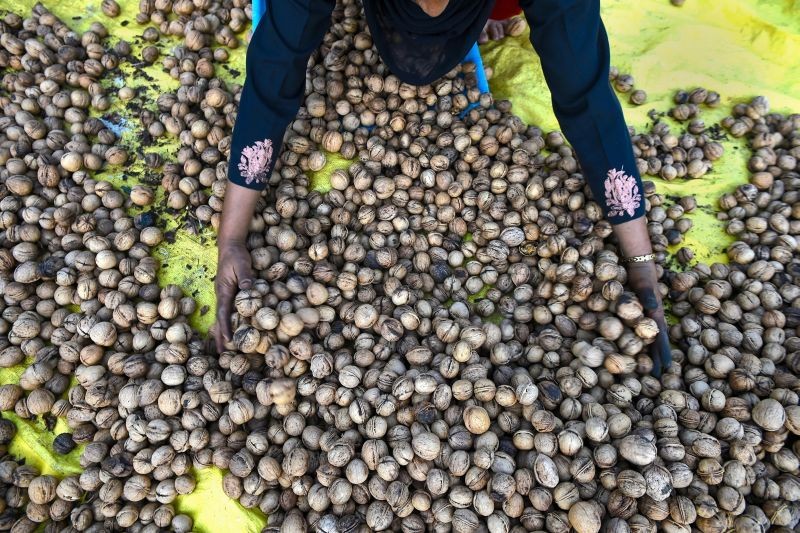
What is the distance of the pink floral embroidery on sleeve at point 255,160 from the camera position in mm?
2742

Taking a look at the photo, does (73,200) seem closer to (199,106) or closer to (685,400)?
(199,106)

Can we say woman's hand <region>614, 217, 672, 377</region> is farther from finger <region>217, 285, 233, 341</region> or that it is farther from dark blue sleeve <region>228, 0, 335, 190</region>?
finger <region>217, 285, 233, 341</region>

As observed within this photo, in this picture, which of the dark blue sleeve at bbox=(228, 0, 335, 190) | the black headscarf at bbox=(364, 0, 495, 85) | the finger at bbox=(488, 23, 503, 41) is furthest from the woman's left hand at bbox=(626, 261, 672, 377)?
the finger at bbox=(488, 23, 503, 41)

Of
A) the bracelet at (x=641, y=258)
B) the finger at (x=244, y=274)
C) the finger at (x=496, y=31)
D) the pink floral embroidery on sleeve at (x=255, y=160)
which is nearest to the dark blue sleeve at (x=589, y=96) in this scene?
the bracelet at (x=641, y=258)

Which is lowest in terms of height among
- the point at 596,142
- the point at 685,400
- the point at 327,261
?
the point at 685,400

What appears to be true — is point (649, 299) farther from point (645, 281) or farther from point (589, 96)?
point (589, 96)

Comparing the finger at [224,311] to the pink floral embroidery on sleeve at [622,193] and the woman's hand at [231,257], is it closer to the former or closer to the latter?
the woman's hand at [231,257]

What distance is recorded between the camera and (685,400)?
2.60 m

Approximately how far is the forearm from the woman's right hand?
1.3 inches

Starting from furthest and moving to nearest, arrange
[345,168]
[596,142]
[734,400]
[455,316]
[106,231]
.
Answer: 1. [345,168]
2. [106,231]
3. [455,316]
4. [596,142]
5. [734,400]

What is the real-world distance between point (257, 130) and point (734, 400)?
9.04 ft

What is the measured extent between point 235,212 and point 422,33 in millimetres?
1414

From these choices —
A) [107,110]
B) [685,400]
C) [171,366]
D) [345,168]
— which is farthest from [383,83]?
[685,400]

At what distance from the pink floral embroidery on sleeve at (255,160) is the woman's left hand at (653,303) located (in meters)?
2.07
